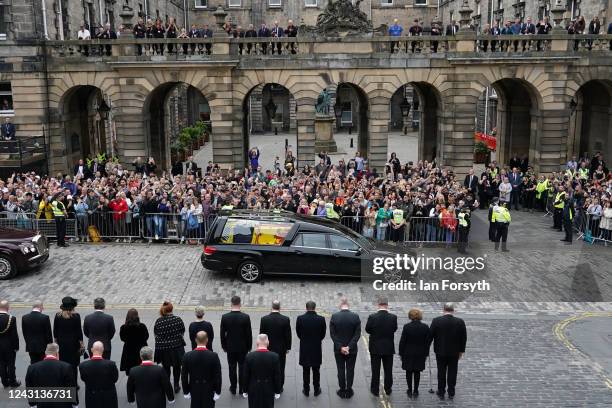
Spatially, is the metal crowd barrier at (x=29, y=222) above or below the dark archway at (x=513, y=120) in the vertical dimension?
below

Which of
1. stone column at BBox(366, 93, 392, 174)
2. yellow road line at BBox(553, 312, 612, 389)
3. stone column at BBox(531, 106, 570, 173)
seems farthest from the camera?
stone column at BBox(366, 93, 392, 174)

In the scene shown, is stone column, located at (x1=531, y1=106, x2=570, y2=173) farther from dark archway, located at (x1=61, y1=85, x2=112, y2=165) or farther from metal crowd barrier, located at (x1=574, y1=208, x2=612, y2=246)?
dark archway, located at (x1=61, y1=85, x2=112, y2=165)

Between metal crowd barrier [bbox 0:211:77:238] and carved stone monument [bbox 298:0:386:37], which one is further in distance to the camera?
carved stone monument [bbox 298:0:386:37]

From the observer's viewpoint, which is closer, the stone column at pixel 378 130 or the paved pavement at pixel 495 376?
the paved pavement at pixel 495 376

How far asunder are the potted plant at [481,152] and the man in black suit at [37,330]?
3270 centimetres

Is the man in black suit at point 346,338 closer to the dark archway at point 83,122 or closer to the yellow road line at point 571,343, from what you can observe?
the yellow road line at point 571,343

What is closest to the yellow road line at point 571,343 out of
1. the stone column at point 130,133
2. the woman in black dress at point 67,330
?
the woman in black dress at point 67,330

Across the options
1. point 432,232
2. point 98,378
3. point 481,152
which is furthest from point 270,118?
point 98,378

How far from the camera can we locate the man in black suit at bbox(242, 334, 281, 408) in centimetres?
933

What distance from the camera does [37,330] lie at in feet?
34.9

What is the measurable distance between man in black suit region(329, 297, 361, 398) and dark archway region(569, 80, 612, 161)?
22847 mm

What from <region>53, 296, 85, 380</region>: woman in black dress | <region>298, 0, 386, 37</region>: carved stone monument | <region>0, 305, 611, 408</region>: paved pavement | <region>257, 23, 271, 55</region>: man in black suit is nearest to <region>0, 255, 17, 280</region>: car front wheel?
<region>0, 305, 611, 408</region>: paved pavement

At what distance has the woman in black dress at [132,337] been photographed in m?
10.5

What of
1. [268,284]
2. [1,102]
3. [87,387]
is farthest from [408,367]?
[1,102]
